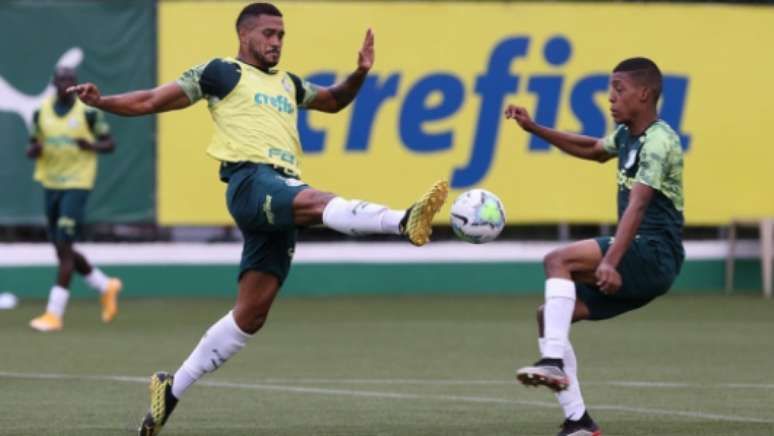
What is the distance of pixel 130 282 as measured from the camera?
21406mm

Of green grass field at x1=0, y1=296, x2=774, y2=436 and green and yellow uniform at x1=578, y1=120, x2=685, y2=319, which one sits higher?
green and yellow uniform at x1=578, y1=120, x2=685, y2=319

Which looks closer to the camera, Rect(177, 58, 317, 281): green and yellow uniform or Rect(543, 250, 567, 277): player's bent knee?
Rect(543, 250, 567, 277): player's bent knee

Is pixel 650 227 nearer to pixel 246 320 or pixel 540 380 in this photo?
pixel 540 380

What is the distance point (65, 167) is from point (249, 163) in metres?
8.69

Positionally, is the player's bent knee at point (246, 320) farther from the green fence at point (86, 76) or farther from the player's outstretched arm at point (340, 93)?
the green fence at point (86, 76)

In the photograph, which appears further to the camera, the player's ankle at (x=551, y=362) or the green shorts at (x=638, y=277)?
the green shorts at (x=638, y=277)

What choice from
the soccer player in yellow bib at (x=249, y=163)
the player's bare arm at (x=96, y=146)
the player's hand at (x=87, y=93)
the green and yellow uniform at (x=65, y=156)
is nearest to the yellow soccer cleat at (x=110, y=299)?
the green and yellow uniform at (x=65, y=156)

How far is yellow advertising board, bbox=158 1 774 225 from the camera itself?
2105 centimetres

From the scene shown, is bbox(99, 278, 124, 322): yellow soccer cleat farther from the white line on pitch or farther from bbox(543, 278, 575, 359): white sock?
bbox(543, 278, 575, 359): white sock

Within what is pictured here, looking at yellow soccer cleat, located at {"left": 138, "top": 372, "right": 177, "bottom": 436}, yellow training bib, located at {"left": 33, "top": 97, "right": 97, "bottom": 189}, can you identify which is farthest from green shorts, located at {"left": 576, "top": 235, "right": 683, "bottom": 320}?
yellow training bib, located at {"left": 33, "top": 97, "right": 97, "bottom": 189}

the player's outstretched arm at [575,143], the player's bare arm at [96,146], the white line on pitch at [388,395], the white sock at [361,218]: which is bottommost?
the white line on pitch at [388,395]

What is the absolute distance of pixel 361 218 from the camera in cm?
880

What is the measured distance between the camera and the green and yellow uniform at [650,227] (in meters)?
9.20

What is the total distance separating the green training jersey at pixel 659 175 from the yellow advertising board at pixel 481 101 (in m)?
11.8
